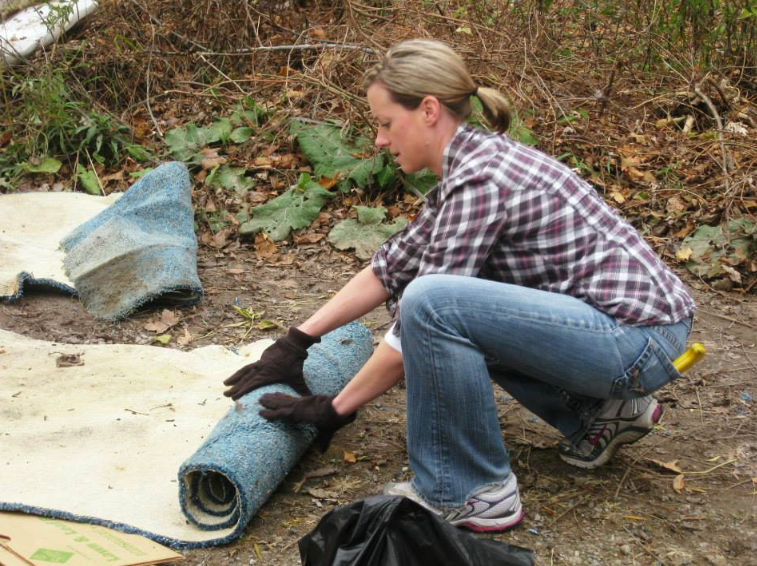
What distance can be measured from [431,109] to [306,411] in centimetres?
95

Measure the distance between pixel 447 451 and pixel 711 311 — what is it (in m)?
2.18

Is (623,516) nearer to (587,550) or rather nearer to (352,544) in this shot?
(587,550)

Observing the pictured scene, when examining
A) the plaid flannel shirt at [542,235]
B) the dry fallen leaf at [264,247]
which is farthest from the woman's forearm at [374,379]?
the dry fallen leaf at [264,247]

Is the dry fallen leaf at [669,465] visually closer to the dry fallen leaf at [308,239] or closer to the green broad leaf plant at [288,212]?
the dry fallen leaf at [308,239]

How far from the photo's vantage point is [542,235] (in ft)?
7.34

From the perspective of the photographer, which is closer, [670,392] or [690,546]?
[690,546]

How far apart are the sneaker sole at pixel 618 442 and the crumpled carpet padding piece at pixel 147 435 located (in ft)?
2.78

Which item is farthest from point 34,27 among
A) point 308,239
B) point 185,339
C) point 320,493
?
point 320,493

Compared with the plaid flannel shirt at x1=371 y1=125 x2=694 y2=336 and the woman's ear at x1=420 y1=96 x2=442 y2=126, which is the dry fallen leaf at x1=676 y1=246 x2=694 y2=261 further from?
the woman's ear at x1=420 y1=96 x2=442 y2=126

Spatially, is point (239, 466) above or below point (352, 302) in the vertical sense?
below

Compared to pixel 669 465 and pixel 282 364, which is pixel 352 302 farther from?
pixel 669 465

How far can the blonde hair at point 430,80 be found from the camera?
2301 millimetres

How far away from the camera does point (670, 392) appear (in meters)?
3.28

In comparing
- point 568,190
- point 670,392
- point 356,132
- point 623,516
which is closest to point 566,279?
point 568,190
